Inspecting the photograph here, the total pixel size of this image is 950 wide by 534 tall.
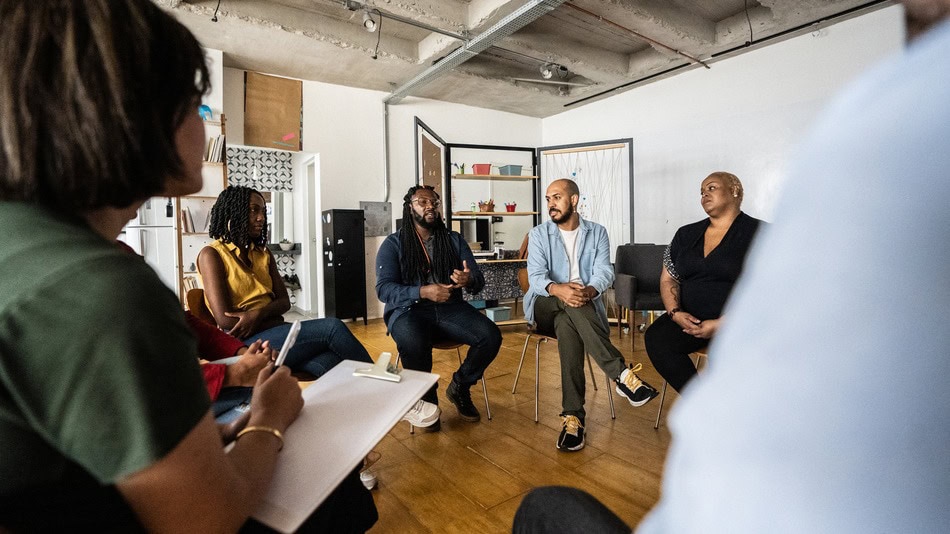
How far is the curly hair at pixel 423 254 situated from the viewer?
2.86 m

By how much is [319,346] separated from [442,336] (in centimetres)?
77

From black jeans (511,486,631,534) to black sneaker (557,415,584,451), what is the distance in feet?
5.35

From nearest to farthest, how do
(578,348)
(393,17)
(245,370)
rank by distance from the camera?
(245,370)
(578,348)
(393,17)

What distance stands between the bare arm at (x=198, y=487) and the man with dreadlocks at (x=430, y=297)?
1836 millimetres

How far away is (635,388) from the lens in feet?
8.07

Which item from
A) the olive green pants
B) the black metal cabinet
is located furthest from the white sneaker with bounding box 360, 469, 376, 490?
the black metal cabinet

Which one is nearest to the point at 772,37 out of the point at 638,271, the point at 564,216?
the point at 638,271

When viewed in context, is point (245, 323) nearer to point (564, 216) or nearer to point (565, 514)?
point (565, 514)

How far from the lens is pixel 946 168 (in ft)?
0.77

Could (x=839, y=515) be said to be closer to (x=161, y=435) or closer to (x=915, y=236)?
(x=915, y=236)

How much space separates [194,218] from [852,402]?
18.3 ft

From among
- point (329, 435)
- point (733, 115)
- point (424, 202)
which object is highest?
point (733, 115)

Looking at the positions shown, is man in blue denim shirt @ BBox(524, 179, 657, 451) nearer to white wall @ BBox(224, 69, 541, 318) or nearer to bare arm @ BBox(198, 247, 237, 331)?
bare arm @ BBox(198, 247, 237, 331)

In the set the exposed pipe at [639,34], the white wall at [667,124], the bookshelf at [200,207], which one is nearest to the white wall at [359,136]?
the white wall at [667,124]
